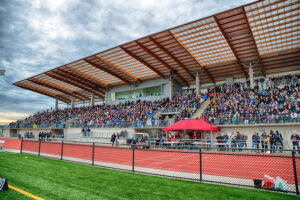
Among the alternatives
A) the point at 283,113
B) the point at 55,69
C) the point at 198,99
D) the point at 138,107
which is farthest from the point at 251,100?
the point at 55,69

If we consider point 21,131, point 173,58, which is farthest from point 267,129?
point 21,131

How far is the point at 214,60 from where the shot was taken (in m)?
34.2

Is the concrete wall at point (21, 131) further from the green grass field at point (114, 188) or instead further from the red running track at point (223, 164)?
the green grass field at point (114, 188)

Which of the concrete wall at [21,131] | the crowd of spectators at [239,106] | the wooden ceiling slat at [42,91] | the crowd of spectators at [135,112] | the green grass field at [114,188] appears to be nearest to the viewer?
the green grass field at [114,188]

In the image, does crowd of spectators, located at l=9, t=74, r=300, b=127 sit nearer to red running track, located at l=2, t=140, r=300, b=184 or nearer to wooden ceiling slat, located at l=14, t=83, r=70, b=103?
red running track, located at l=2, t=140, r=300, b=184

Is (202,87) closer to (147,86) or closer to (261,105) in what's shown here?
(147,86)

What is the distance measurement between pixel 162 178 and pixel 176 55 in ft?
88.2

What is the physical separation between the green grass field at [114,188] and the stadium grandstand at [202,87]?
4.35 feet

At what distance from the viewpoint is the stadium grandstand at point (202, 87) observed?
19.1 m

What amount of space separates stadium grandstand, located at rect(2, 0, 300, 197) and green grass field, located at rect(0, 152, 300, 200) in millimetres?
1327

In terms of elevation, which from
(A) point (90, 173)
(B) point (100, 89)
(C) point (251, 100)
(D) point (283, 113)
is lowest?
(A) point (90, 173)

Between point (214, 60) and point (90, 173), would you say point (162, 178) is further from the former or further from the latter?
point (214, 60)

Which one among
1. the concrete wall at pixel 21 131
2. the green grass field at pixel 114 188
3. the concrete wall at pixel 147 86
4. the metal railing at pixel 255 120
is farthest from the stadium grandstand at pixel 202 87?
the green grass field at pixel 114 188

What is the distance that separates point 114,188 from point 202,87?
3811 cm
